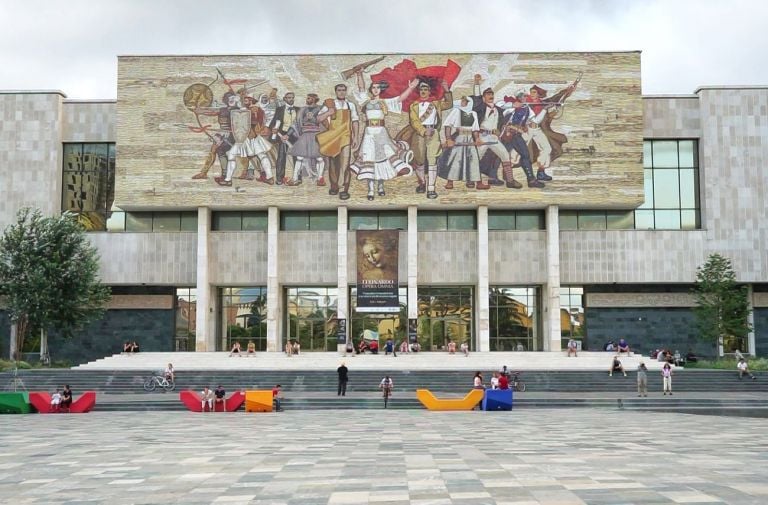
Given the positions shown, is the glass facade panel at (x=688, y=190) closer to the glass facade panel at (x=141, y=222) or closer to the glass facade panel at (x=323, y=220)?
the glass facade panel at (x=323, y=220)

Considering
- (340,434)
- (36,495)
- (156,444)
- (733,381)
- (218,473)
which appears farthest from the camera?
(733,381)

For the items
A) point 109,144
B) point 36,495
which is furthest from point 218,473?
point 109,144

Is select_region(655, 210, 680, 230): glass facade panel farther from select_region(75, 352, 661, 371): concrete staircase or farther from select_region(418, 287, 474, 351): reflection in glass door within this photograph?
select_region(418, 287, 474, 351): reflection in glass door

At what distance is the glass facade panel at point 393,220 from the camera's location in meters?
47.2

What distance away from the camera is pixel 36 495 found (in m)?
9.95

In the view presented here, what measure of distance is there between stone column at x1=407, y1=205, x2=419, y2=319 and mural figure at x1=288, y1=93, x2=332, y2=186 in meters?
5.41

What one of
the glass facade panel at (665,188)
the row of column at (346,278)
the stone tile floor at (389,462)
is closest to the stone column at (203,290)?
the row of column at (346,278)

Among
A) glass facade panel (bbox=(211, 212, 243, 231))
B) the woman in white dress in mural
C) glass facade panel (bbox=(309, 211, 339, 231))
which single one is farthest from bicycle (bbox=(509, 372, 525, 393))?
glass facade panel (bbox=(211, 212, 243, 231))

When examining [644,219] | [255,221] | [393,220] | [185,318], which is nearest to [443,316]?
[393,220]

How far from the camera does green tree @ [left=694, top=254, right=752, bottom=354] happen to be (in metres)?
41.9

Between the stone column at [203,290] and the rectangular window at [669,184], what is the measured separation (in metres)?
25.1

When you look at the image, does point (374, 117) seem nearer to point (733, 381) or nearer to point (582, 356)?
point (582, 356)

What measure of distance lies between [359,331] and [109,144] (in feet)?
61.5

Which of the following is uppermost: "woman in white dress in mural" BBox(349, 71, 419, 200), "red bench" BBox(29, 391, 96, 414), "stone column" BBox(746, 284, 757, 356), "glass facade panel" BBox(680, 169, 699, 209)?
"woman in white dress in mural" BBox(349, 71, 419, 200)
